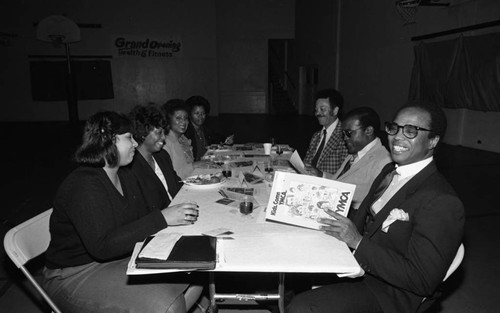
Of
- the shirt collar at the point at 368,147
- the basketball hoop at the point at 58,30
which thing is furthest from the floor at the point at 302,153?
the basketball hoop at the point at 58,30

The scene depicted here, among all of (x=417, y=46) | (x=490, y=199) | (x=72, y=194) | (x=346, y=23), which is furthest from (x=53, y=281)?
(x=346, y=23)

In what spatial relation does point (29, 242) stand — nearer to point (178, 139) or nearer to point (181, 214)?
point (181, 214)

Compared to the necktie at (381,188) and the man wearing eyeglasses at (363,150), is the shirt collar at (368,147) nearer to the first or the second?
the man wearing eyeglasses at (363,150)

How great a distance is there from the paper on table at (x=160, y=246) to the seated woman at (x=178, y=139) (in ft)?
5.07

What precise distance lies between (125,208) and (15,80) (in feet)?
52.4

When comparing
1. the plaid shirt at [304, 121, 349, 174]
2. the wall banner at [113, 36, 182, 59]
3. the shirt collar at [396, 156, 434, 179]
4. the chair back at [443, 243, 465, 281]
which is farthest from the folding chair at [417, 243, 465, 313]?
the wall banner at [113, 36, 182, 59]

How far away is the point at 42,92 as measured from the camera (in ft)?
49.6

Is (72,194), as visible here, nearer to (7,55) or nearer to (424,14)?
(424,14)

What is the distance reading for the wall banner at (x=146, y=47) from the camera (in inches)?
601

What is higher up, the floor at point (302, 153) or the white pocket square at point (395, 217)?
the white pocket square at point (395, 217)

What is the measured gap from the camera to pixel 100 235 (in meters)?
1.78

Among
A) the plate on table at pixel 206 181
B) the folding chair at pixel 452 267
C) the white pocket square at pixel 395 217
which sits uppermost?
the white pocket square at pixel 395 217

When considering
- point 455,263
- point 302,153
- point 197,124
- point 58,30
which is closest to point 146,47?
point 58,30

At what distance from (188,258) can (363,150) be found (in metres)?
1.83
